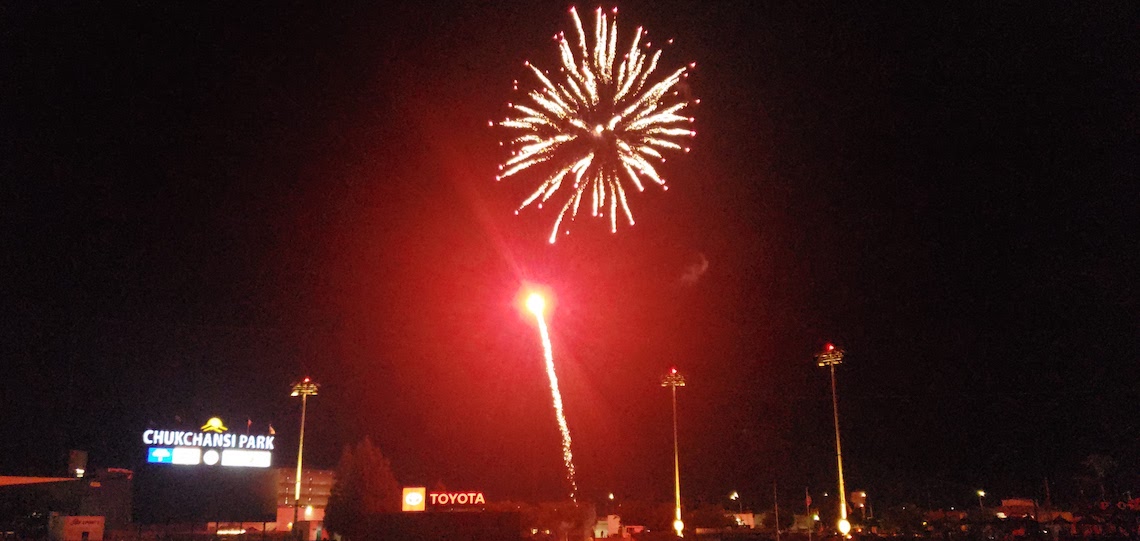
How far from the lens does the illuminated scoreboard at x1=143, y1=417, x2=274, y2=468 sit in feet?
207

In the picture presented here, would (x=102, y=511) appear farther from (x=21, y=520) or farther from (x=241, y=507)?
(x=241, y=507)

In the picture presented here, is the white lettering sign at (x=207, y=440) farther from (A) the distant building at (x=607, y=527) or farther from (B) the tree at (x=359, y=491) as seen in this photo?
(A) the distant building at (x=607, y=527)

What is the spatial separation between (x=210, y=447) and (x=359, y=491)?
52.0 feet

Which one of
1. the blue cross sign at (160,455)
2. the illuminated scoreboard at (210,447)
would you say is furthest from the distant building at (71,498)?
the illuminated scoreboard at (210,447)

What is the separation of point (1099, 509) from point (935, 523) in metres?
20.5

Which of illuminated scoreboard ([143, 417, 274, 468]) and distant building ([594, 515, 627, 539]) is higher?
illuminated scoreboard ([143, 417, 274, 468])

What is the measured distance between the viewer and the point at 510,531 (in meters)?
40.2

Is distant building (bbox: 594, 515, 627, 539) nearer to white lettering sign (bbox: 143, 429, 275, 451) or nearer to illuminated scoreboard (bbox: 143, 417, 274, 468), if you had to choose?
illuminated scoreboard (bbox: 143, 417, 274, 468)

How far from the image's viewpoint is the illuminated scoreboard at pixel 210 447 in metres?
63.2

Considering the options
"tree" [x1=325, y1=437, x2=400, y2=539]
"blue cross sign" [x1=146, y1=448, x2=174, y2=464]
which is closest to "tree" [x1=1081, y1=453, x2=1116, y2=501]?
"tree" [x1=325, y1=437, x2=400, y2=539]

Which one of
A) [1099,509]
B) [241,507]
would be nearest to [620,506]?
[241,507]

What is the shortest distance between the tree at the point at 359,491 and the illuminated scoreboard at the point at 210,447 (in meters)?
11.8

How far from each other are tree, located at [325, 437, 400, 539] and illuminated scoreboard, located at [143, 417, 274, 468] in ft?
38.8

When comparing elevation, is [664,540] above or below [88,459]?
below
